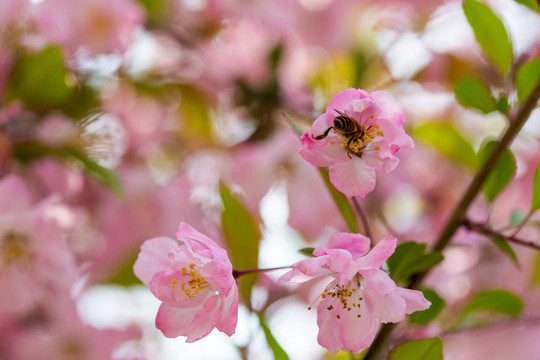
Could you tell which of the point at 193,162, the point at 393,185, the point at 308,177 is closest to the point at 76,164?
the point at 193,162

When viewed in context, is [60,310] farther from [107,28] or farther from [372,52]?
[372,52]

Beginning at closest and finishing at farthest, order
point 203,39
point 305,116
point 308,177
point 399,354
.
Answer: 1. point 399,354
2. point 305,116
3. point 308,177
4. point 203,39

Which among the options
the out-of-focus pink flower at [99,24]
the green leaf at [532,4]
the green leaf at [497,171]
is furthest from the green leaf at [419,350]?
the out-of-focus pink flower at [99,24]

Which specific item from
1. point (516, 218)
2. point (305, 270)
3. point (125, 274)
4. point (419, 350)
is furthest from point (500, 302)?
point (125, 274)

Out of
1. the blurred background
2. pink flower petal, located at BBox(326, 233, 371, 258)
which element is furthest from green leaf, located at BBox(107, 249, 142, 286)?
pink flower petal, located at BBox(326, 233, 371, 258)

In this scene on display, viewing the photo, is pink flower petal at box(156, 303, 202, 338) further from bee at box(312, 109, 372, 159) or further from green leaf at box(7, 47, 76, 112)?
green leaf at box(7, 47, 76, 112)

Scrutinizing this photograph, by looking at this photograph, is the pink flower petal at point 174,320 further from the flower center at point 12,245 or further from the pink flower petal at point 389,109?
the flower center at point 12,245

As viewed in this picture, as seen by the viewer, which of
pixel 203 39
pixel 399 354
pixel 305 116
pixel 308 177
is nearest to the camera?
pixel 399 354

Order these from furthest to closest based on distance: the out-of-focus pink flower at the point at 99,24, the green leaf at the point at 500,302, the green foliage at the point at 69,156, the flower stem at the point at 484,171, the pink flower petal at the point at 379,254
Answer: the out-of-focus pink flower at the point at 99,24 < the green foliage at the point at 69,156 < the green leaf at the point at 500,302 < the flower stem at the point at 484,171 < the pink flower petal at the point at 379,254
